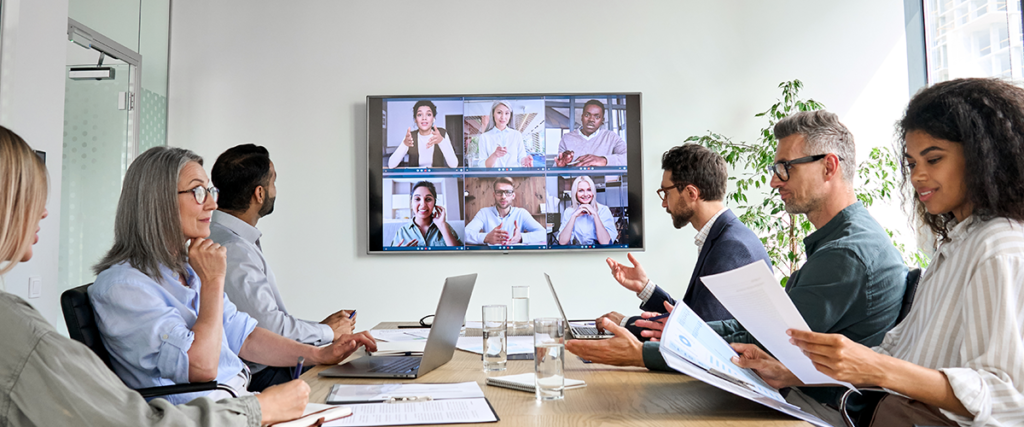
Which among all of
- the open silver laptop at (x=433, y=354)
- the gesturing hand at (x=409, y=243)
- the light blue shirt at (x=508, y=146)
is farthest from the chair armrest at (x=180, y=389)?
the light blue shirt at (x=508, y=146)

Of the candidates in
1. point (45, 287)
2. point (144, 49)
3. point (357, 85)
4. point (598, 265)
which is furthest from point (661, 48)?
point (45, 287)

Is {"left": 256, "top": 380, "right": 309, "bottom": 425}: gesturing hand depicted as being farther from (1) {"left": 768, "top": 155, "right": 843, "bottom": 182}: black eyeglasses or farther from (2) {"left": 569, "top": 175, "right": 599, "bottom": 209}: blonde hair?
(2) {"left": 569, "top": 175, "right": 599, "bottom": 209}: blonde hair

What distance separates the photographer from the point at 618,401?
1.35 meters

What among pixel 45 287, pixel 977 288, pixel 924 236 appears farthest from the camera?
pixel 45 287

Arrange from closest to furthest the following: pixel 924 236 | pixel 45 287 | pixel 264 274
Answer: pixel 924 236 → pixel 264 274 → pixel 45 287

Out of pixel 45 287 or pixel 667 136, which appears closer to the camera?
pixel 45 287

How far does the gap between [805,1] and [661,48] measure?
0.95 meters

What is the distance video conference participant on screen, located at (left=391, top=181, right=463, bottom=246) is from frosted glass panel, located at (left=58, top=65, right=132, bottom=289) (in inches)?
62.2

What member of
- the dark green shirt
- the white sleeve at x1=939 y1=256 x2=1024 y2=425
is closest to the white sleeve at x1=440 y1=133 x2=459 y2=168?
the dark green shirt

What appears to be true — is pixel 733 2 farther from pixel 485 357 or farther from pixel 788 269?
pixel 485 357

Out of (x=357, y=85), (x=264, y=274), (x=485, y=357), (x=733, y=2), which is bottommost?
(x=485, y=357)

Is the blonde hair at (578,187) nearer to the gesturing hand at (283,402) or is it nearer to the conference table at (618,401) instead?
the conference table at (618,401)

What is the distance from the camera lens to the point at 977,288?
1157 mm

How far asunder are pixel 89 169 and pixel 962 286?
151 inches
